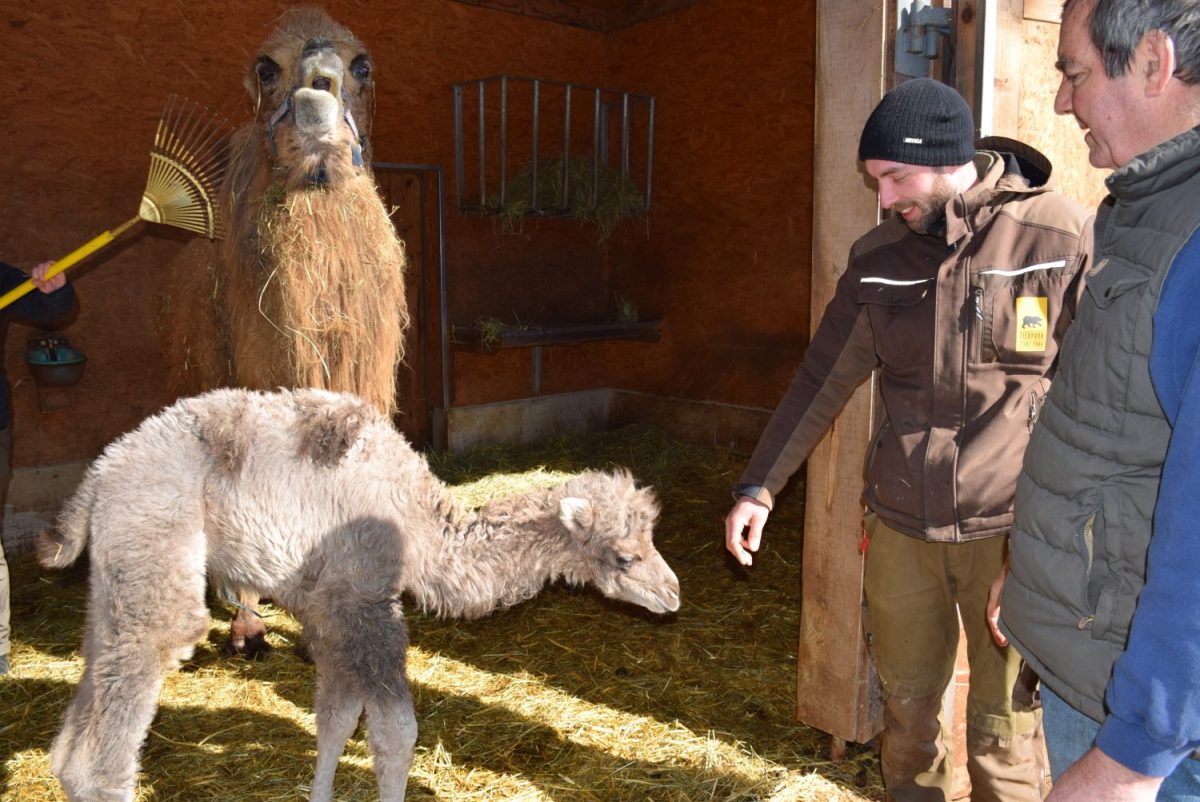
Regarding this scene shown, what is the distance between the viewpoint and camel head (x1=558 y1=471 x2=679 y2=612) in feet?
9.52

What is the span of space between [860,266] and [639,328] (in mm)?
6115

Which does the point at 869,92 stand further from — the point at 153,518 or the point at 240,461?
the point at 153,518

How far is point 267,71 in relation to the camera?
3.80m

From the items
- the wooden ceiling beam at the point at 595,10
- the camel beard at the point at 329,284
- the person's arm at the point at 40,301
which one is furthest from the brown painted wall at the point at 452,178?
the camel beard at the point at 329,284

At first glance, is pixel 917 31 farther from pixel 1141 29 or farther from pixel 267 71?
pixel 267 71

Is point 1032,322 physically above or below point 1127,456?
above

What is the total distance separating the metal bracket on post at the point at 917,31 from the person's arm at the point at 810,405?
945 mm

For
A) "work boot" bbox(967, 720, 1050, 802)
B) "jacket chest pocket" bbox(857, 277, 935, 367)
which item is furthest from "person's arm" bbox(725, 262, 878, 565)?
"work boot" bbox(967, 720, 1050, 802)

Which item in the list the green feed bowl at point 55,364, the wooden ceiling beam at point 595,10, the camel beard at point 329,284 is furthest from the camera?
the wooden ceiling beam at point 595,10

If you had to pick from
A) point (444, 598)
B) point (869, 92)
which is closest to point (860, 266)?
point (869, 92)

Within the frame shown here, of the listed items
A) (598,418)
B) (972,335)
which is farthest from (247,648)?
(598,418)

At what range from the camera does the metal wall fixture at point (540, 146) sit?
7.80m

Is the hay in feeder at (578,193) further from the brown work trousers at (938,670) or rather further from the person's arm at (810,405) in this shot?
the brown work trousers at (938,670)

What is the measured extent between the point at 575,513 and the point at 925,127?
165 cm
